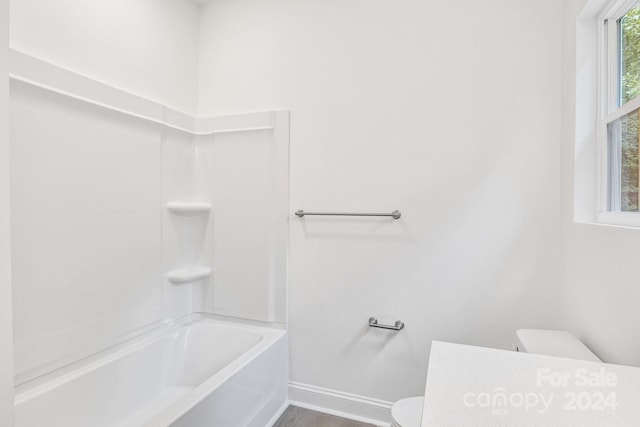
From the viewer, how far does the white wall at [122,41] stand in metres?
1.42

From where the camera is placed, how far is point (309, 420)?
1896 millimetres

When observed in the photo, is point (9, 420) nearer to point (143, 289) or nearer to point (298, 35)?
point (143, 289)

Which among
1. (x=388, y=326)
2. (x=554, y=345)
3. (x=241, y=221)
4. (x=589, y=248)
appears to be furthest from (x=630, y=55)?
(x=241, y=221)

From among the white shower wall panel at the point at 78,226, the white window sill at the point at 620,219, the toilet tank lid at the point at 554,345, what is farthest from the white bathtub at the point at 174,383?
the white window sill at the point at 620,219

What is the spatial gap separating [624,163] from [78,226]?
2.25 metres

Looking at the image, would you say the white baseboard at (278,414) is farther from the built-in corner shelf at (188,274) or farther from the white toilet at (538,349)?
the built-in corner shelf at (188,274)

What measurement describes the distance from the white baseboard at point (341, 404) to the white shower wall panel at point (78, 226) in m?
0.98

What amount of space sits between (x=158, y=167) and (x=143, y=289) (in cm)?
70

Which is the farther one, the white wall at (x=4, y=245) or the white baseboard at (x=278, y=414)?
the white baseboard at (x=278, y=414)

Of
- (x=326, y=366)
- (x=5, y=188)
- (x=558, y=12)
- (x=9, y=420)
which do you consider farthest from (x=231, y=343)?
(x=558, y=12)

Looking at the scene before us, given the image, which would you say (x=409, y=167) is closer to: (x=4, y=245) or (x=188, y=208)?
(x=188, y=208)

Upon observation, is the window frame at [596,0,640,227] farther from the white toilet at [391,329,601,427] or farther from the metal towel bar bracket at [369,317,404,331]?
the metal towel bar bracket at [369,317,404,331]

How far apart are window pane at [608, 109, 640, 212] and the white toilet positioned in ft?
1.70

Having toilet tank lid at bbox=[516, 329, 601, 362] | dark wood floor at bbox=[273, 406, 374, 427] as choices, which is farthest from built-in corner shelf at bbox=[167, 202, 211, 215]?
toilet tank lid at bbox=[516, 329, 601, 362]
